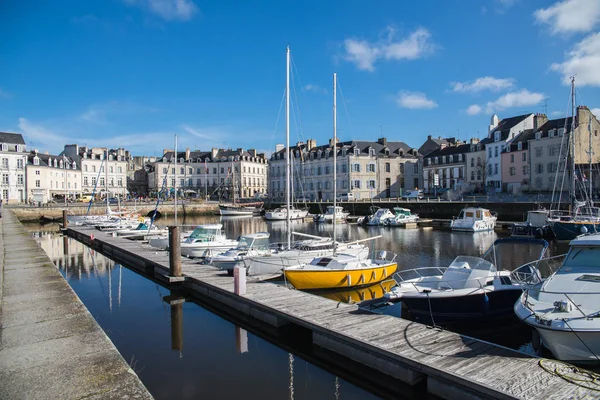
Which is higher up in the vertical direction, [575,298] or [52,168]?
[52,168]

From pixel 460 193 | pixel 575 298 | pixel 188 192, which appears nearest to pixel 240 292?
pixel 575 298

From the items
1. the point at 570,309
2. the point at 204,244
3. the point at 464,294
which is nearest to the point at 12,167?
the point at 204,244

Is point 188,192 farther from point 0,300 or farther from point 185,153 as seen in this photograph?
point 0,300

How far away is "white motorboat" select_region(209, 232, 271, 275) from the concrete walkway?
7164 millimetres

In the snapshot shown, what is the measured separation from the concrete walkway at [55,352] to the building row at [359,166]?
40.7 m

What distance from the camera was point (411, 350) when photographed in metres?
8.83

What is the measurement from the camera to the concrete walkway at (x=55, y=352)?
7195 millimetres

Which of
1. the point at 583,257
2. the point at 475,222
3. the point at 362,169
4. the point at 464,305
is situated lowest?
the point at 464,305

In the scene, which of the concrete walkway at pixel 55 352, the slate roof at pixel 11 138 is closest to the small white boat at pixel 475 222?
the concrete walkway at pixel 55 352

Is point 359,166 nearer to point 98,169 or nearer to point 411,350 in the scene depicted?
point 98,169

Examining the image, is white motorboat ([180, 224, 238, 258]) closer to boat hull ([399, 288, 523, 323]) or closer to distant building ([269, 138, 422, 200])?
boat hull ([399, 288, 523, 323])

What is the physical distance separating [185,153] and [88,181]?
23.5 meters

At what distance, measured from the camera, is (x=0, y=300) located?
497 inches

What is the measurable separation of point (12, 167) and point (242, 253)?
7646cm
